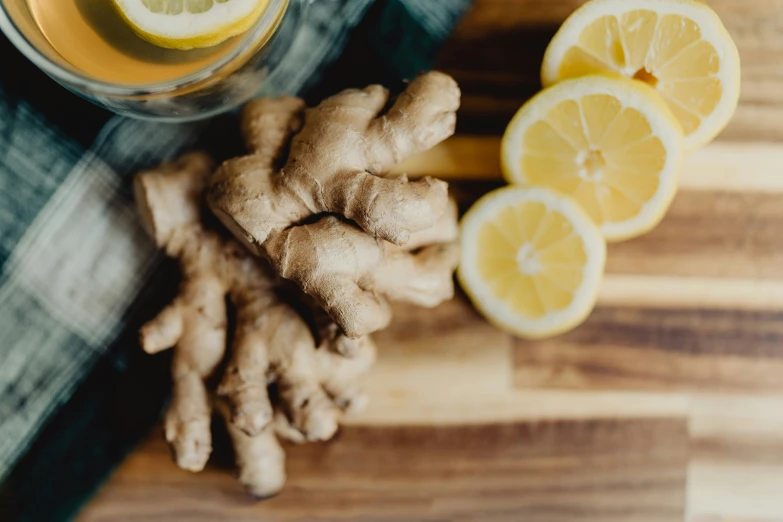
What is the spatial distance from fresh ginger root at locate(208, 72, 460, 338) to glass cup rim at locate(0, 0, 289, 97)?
0.11 metres

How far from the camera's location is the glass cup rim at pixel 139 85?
709 millimetres

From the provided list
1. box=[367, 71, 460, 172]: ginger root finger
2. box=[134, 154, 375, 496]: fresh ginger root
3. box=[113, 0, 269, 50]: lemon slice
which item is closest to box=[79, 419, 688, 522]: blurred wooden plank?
box=[134, 154, 375, 496]: fresh ginger root

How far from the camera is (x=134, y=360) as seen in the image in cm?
94

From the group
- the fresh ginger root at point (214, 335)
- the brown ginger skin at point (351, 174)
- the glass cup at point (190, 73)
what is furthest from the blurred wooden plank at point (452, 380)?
the glass cup at point (190, 73)

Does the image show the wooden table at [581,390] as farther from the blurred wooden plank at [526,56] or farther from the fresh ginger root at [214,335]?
the fresh ginger root at [214,335]

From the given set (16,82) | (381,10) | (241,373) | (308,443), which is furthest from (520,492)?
(16,82)

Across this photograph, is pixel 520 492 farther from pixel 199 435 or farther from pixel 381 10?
pixel 381 10

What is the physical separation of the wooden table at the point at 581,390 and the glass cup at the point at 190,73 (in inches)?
9.2

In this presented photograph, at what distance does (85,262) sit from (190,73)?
13.0 inches

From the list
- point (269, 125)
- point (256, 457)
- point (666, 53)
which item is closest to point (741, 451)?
point (666, 53)

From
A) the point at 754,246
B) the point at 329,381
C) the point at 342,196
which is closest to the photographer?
the point at 342,196

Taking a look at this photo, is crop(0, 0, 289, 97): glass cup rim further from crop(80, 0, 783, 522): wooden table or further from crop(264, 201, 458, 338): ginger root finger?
crop(80, 0, 783, 522): wooden table

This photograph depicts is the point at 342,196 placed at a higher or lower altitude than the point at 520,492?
higher

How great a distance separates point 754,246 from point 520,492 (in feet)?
1.44
